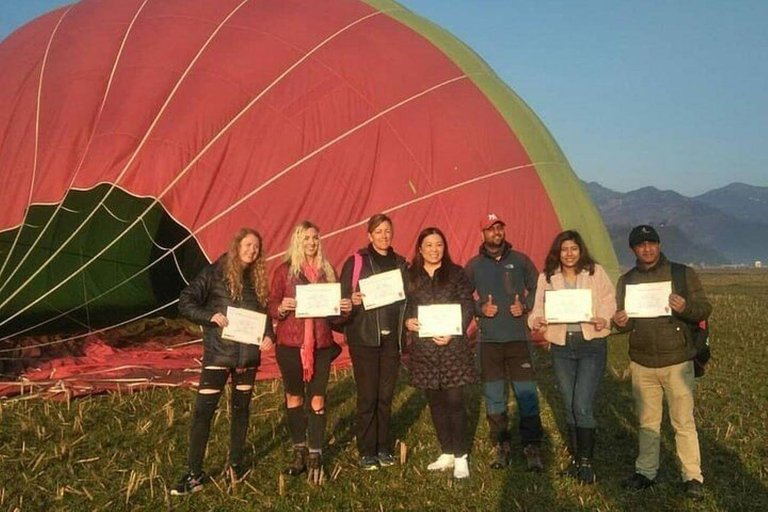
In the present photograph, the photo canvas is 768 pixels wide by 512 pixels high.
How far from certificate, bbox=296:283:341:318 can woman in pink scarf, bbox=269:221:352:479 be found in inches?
1.6

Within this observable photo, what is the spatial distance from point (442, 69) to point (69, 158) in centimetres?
378

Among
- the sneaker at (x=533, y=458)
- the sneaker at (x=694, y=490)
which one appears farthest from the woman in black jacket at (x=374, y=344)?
the sneaker at (x=694, y=490)

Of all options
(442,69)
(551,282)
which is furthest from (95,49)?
(551,282)

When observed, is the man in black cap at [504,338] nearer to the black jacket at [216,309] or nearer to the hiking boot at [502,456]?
the hiking boot at [502,456]

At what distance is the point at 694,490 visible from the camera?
12.5ft

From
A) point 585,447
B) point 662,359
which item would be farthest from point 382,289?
point 662,359

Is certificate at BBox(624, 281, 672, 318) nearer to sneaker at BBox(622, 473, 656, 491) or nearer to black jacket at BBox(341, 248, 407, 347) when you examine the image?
sneaker at BBox(622, 473, 656, 491)

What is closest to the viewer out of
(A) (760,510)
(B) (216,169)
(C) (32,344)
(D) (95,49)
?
(A) (760,510)

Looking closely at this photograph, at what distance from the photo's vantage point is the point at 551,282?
171 inches

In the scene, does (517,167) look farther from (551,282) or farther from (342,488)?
(342,488)

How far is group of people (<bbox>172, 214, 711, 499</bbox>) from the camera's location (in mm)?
3939

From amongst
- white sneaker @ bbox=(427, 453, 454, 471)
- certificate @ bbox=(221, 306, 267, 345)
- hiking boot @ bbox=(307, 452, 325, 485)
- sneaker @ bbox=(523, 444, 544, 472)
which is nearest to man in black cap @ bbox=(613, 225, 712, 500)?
sneaker @ bbox=(523, 444, 544, 472)

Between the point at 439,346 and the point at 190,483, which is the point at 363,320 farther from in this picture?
the point at 190,483

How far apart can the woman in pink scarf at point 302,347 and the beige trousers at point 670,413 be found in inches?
69.5
